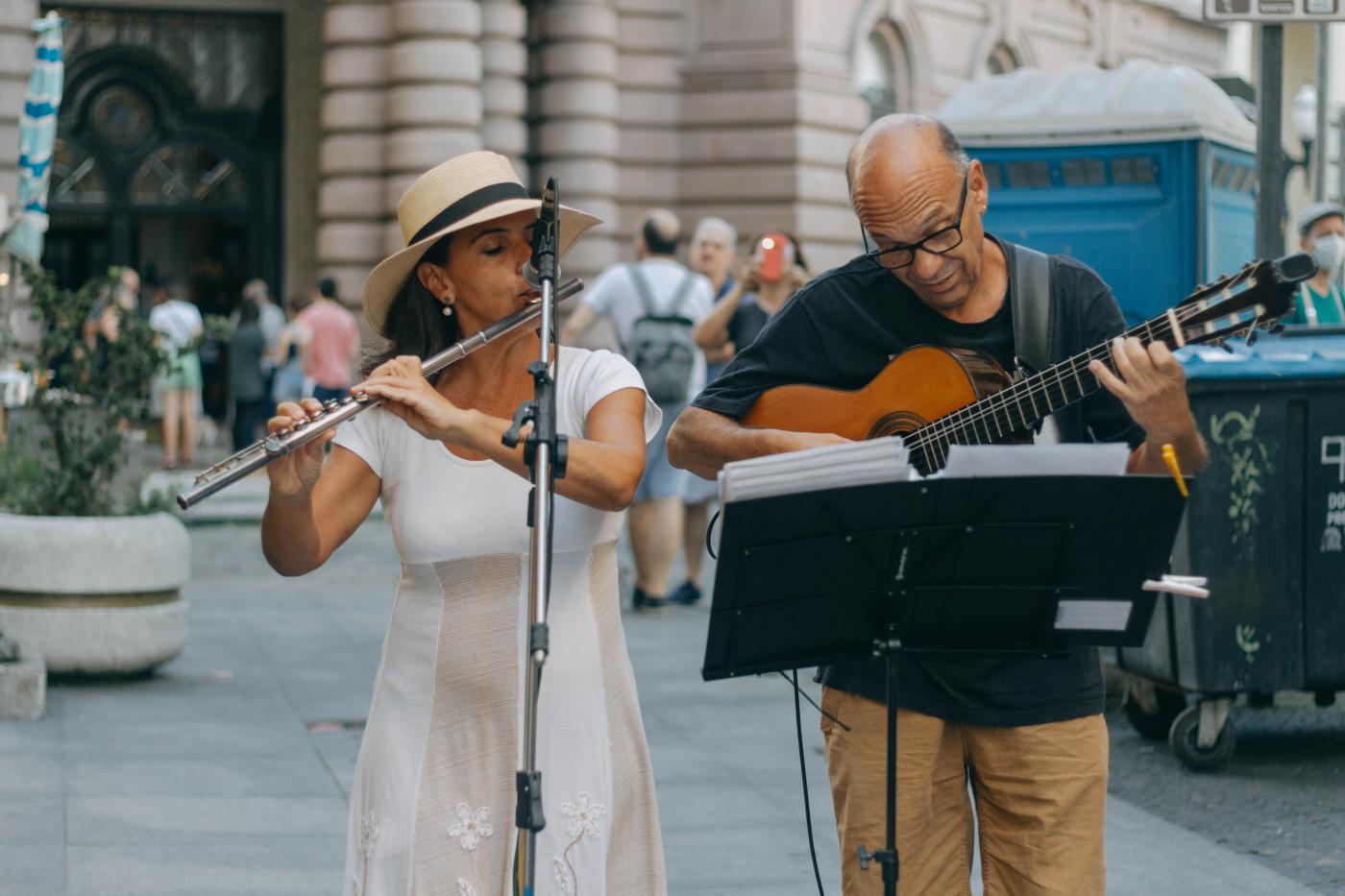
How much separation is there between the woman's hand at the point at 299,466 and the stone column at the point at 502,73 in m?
18.4

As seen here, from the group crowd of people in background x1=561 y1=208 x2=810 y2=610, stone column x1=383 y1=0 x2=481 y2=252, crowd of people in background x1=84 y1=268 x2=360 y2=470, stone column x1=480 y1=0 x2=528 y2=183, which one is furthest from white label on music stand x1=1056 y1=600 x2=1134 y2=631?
stone column x1=480 y1=0 x2=528 y2=183

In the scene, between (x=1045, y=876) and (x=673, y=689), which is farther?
(x=673, y=689)

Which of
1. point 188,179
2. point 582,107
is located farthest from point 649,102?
point 188,179

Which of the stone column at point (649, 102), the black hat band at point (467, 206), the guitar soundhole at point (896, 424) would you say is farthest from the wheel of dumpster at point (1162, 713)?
the stone column at point (649, 102)

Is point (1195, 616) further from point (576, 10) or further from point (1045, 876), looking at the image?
point (576, 10)

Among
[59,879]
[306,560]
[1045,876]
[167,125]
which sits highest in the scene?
[167,125]

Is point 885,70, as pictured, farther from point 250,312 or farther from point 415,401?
point 415,401

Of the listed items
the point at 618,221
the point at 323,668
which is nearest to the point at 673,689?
the point at 323,668

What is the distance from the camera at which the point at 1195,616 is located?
6.81 m

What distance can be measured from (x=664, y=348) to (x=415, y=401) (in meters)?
7.06

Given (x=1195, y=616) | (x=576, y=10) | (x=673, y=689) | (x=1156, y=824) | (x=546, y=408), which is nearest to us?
(x=546, y=408)

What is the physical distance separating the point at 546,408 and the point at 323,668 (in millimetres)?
6259

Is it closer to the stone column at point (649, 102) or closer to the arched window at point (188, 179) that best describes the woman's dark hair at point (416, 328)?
the stone column at point (649, 102)

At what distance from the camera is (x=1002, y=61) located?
26750mm
